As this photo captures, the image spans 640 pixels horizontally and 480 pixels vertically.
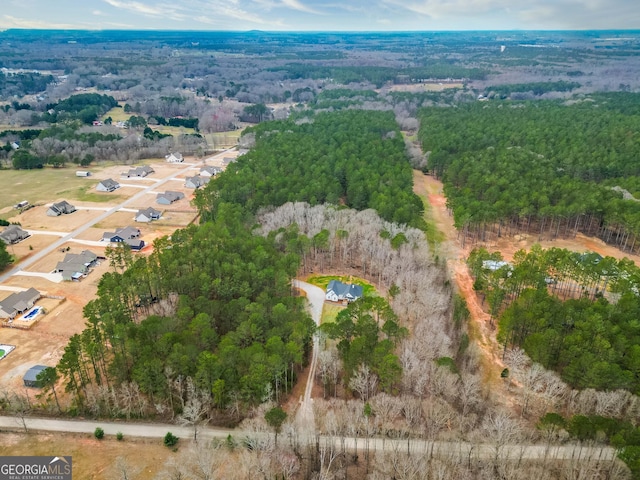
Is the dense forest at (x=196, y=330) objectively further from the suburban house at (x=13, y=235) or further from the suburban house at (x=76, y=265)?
the suburban house at (x=13, y=235)

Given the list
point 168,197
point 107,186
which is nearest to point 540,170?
point 168,197

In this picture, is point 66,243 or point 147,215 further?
point 147,215

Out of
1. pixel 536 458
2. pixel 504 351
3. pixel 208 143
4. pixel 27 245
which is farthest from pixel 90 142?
pixel 536 458

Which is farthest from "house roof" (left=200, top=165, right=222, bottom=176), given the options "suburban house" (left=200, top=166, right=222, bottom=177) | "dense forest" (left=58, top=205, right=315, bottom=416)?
"dense forest" (left=58, top=205, right=315, bottom=416)

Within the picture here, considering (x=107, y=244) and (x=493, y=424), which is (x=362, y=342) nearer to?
(x=493, y=424)

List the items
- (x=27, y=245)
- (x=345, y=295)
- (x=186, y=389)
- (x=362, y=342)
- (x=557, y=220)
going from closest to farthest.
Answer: (x=186, y=389), (x=362, y=342), (x=345, y=295), (x=27, y=245), (x=557, y=220)

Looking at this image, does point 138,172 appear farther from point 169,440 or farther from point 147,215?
point 169,440
